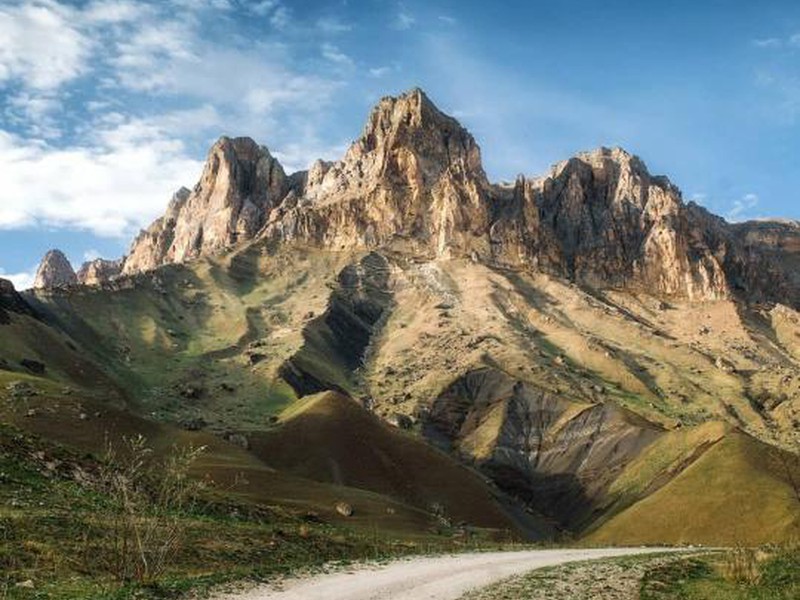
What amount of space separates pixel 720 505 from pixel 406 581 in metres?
59.2

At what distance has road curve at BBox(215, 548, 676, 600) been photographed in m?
21.3

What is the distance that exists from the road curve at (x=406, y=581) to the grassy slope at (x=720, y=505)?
1597 inches

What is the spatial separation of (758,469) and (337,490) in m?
41.3

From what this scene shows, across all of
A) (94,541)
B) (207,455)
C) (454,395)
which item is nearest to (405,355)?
(454,395)

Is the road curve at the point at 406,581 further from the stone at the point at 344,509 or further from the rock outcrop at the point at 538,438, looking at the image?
the rock outcrop at the point at 538,438

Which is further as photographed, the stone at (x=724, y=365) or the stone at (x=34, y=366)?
the stone at (x=724, y=365)

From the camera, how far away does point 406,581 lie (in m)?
24.3

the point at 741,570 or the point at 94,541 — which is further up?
the point at 94,541

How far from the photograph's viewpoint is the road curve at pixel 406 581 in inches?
840

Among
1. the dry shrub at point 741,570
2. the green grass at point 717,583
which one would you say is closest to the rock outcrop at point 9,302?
the green grass at point 717,583

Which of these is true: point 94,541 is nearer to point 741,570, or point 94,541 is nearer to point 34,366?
point 741,570

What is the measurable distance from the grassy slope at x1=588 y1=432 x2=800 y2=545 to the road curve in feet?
133

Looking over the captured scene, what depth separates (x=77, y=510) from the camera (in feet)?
108

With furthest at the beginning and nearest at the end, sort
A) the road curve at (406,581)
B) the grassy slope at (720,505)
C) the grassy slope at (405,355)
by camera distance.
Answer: the grassy slope at (405,355)
the grassy slope at (720,505)
the road curve at (406,581)
